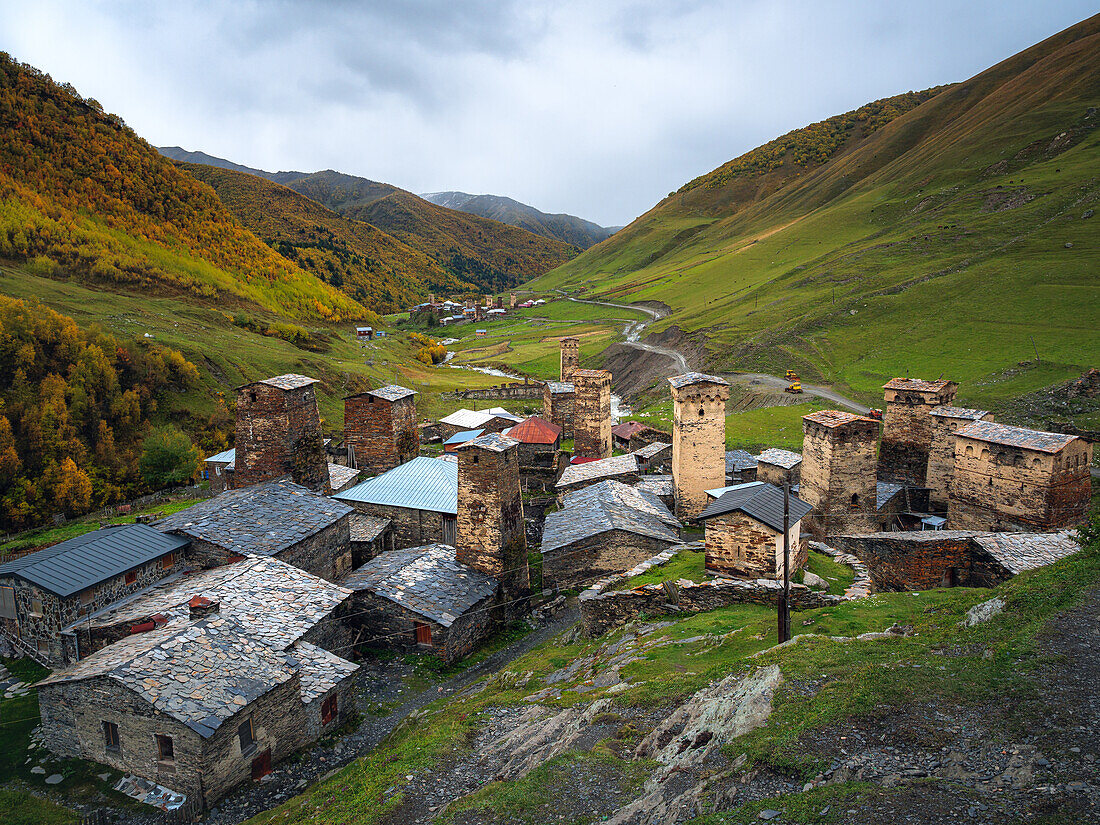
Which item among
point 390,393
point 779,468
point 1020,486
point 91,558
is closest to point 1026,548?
point 1020,486

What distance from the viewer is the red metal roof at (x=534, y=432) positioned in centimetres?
3491

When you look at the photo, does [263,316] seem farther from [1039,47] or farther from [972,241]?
[1039,47]

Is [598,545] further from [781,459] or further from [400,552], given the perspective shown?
[781,459]

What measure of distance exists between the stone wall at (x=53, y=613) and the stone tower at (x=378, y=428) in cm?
1108

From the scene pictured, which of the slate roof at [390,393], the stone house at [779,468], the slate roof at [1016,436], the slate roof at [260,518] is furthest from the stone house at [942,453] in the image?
the slate roof at [260,518]

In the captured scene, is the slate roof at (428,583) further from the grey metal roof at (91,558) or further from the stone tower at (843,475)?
the stone tower at (843,475)

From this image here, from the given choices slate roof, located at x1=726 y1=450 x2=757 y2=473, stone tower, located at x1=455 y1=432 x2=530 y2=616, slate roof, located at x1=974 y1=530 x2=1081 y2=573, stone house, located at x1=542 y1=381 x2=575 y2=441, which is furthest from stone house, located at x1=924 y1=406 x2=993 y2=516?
stone house, located at x1=542 y1=381 x2=575 y2=441

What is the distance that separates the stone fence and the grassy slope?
0.37 m

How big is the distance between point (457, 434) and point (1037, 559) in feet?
102

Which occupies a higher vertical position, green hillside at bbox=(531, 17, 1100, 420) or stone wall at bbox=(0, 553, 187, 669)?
green hillside at bbox=(531, 17, 1100, 420)

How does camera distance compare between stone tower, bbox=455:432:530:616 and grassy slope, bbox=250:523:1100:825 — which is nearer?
grassy slope, bbox=250:523:1100:825

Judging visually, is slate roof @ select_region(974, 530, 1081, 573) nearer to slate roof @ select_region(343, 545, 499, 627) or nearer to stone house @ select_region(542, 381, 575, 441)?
slate roof @ select_region(343, 545, 499, 627)

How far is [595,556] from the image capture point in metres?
19.4

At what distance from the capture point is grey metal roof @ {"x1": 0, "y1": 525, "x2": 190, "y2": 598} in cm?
1448
